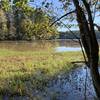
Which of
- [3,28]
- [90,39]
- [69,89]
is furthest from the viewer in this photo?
[3,28]

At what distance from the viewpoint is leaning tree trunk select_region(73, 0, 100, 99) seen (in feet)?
16.7

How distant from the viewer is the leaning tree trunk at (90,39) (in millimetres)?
5102

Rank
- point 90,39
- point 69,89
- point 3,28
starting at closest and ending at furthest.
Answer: point 90,39 < point 69,89 < point 3,28

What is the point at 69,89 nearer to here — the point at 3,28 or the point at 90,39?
the point at 90,39

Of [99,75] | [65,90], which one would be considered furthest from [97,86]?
[65,90]

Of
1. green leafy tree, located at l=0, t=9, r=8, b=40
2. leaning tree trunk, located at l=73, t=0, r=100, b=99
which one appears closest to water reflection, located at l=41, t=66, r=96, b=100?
leaning tree trunk, located at l=73, t=0, r=100, b=99

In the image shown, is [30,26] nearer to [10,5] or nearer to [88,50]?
[10,5]

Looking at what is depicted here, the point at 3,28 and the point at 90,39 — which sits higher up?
the point at 90,39

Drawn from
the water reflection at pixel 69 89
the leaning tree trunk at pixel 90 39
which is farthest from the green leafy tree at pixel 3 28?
the leaning tree trunk at pixel 90 39

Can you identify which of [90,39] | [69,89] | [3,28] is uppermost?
[90,39]

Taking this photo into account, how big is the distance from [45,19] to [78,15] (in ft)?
1.98

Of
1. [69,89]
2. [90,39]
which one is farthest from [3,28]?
[90,39]

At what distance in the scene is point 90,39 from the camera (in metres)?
5.10

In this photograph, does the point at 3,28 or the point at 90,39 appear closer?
the point at 90,39
